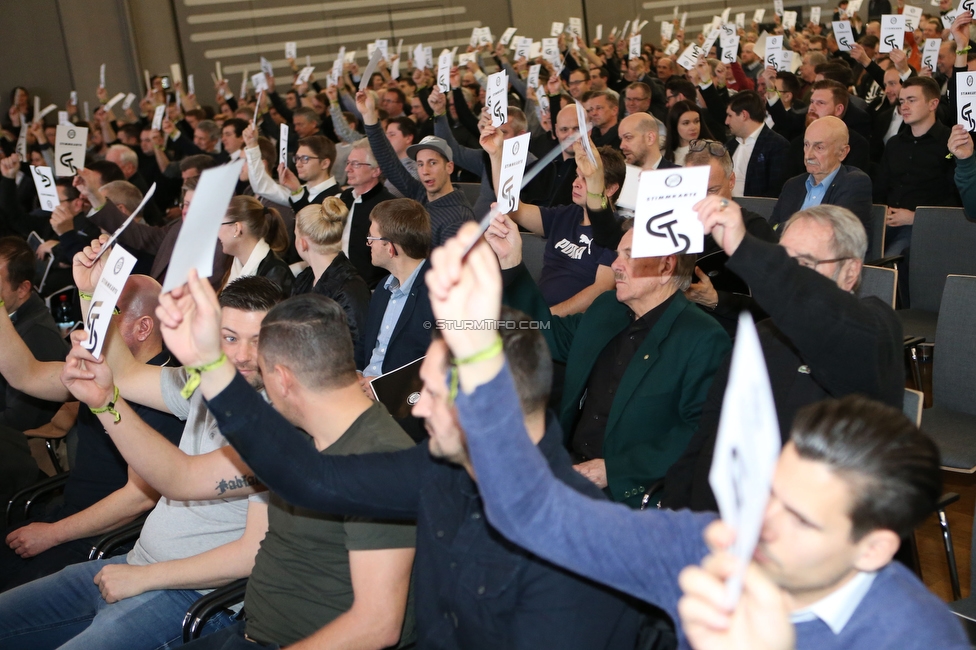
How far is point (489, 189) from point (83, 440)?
3174 millimetres

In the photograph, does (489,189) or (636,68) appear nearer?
(489,189)

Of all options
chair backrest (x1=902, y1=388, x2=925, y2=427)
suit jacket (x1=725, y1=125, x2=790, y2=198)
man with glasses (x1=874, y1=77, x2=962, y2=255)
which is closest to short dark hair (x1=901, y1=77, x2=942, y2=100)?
man with glasses (x1=874, y1=77, x2=962, y2=255)

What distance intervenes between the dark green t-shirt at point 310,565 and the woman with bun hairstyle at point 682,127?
16.6ft

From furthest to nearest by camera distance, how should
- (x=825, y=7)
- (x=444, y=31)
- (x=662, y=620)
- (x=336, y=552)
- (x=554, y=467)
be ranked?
(x=825, y=7) < (x=444, y=31) < (x=336, y=552) < (x=662, y=620) < (x=554, y=467)

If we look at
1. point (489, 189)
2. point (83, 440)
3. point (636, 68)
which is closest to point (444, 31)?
point (636, 68)

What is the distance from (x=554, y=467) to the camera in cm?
153

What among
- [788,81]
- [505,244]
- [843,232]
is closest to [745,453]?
[843,232]

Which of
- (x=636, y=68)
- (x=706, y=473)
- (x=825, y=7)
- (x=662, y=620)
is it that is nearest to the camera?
(x=662, y=620)

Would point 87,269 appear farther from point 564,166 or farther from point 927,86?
point 927,86

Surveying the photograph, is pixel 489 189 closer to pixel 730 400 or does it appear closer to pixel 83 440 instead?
pixel 83 440

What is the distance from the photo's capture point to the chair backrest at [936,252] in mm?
4062

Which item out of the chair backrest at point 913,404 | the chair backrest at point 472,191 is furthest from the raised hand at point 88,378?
the chair backrest at point 472,191

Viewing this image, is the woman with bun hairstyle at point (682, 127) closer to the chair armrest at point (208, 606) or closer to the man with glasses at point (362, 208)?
the man with glasses at point (362, 208)

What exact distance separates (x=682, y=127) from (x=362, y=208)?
279 cm
